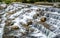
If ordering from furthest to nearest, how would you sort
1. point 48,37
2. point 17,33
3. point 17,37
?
point 17,33 < point 17,37 < point 48,37

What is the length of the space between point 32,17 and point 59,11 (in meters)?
1.07

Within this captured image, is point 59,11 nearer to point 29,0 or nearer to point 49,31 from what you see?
point 49,31

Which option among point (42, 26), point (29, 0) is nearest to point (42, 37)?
point (42, 26)

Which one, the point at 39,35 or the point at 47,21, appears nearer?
the point at 39,35

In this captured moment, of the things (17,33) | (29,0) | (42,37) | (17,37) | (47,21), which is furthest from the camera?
(29,0)

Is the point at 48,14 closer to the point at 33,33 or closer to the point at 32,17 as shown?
the point at 32,17

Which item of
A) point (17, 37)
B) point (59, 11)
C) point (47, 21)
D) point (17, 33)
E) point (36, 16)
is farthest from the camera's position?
point (36, 16)

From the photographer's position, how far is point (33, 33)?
201 inches

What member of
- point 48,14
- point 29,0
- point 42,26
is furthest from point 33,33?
point 29,0

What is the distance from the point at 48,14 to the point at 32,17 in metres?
0.68

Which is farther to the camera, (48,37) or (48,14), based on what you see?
(48,14)

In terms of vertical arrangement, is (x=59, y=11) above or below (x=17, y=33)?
above

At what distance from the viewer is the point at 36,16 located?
21.6 ft

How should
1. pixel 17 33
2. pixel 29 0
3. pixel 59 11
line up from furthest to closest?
pixel 29 0, pixel 59 11, pixel 17 33
